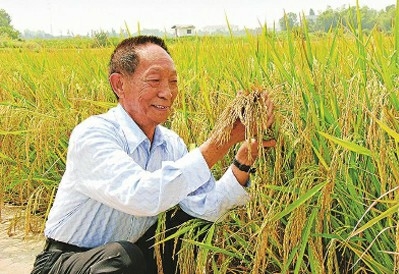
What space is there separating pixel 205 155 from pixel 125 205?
12.6 inches

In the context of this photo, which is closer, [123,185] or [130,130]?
[123,185]

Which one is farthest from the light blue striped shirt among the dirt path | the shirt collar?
the dirt path

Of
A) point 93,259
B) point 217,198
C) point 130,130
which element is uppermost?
point 130,130

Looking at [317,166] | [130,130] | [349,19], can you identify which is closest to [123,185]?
[130,130]

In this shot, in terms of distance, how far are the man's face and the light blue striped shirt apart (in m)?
0.07

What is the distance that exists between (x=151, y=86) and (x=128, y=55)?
0.16 metres

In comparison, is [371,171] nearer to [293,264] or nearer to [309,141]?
[309,141]

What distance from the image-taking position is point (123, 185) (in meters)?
2.01

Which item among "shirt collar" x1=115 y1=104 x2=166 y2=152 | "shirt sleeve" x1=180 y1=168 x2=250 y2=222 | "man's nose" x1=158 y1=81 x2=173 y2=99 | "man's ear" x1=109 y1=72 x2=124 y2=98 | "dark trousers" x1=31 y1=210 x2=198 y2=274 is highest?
"man's ear" x1=109 y1=72 x2=124 y2=98

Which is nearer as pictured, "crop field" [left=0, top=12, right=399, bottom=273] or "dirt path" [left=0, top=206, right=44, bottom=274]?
"crop field" [left=0, top=12, right=399, bottom=273]

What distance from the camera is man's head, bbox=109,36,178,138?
2230 millimetres

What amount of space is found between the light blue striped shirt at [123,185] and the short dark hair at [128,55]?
0.16m

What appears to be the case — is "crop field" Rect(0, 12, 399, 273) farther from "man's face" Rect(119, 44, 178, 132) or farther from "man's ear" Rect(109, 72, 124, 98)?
"man's ear" Rect(109, 72, 124, 98)

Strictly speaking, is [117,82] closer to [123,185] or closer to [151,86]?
[151,86]
